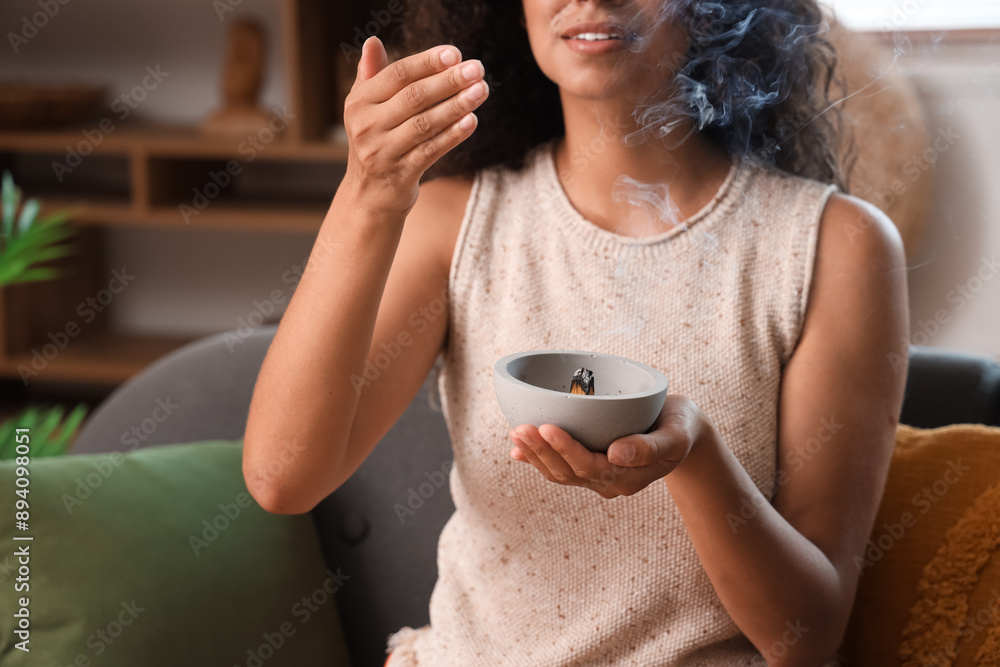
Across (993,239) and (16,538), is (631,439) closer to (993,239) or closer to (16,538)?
(16,538)

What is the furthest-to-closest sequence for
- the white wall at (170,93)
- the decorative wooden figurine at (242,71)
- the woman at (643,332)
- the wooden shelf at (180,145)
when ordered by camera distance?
the white wall at (170,93) < the decorative wooden figurine at (242,71) < the wooden shelf at (180,145) < the woman at (643,332)

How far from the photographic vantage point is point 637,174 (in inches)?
43.4

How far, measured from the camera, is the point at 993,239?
6.74ft

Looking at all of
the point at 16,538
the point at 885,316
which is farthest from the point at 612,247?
the point at 16,538

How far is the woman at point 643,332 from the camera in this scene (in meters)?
0.96

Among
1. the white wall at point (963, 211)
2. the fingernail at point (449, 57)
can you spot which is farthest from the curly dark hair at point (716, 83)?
the white wall at point (963, 211)

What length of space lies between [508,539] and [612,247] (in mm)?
379

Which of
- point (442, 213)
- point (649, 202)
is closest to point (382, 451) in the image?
point (442, 213)

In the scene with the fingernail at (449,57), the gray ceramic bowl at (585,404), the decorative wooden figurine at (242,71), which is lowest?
the decorative wooden figurine at (242,71)

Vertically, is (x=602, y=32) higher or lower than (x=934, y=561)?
higher

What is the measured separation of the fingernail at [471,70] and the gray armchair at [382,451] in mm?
714

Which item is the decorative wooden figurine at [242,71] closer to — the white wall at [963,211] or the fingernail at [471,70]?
the white wall at [963,211]

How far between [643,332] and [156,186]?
235 cm

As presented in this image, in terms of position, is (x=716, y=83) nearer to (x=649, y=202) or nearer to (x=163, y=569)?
(x=649, y=202)
